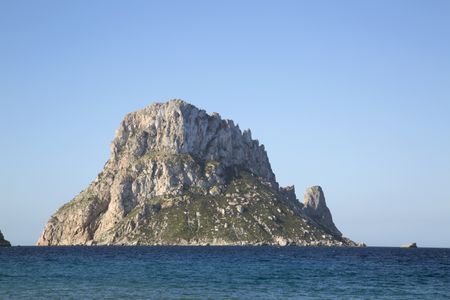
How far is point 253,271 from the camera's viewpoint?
315 feet

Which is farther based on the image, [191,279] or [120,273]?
[120,273]

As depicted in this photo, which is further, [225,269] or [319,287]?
[225,269]

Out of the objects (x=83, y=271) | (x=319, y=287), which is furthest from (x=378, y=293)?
(x=83, y=271)

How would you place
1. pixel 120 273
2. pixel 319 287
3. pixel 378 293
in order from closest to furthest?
pixel 378 293, pixel 319 287, pixel 120 273

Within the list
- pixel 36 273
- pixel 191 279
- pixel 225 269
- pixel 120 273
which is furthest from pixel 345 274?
pixel 36 273

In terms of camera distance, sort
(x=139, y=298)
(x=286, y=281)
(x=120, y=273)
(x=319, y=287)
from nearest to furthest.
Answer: (x=139, y=298), (x=319, y=287), (x=286, y=281), (x=120, y=273)

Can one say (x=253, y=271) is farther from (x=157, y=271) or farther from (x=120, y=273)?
(x=120, y=273)

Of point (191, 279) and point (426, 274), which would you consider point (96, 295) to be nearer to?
point (191, 279)

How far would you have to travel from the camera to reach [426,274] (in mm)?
→ 95312

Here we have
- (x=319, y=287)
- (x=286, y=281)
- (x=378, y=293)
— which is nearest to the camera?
(x=378, y=293)

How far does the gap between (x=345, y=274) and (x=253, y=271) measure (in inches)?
590

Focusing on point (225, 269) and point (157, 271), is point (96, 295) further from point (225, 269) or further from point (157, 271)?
point (225, 269)

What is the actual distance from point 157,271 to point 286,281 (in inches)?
951

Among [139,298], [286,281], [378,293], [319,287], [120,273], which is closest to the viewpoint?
[139,298]
